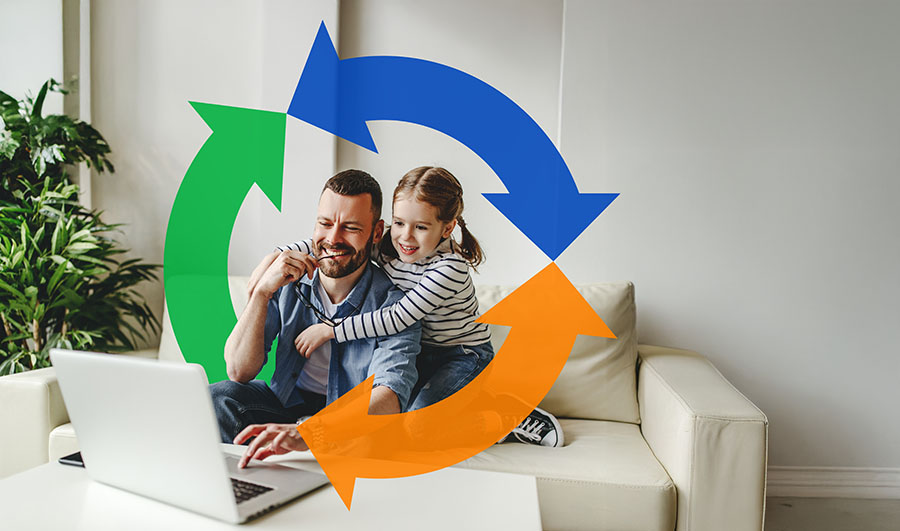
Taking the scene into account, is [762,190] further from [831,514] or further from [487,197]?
Result: [831,514]

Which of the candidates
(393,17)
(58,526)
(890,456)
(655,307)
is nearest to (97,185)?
(393,17)

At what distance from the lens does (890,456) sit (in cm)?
249

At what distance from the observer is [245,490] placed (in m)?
1.02

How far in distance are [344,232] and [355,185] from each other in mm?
101

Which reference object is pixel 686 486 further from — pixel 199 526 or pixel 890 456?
pixel 890 456

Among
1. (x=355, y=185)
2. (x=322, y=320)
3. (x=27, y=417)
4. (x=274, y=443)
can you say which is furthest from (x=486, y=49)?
(x=27, y=417)

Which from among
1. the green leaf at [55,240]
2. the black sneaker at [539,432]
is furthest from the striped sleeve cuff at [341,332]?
the green leaf at [55,240]

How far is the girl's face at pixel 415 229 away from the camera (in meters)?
1.32

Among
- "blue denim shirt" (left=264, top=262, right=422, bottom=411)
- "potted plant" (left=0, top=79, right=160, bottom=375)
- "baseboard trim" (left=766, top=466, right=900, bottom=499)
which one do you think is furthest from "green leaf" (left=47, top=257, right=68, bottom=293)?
"baseboard trim" (left=766, top=466, right=900, bottom=499)

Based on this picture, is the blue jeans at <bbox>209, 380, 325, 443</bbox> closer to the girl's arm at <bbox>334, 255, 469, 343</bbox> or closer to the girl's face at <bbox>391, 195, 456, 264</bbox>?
the girl's arm at <bbox>334, 255, 469, 343</bbox>

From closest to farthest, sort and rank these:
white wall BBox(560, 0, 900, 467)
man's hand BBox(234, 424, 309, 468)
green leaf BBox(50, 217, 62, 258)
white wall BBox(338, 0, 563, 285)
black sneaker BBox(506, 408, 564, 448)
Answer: man's hand BBox(234, 424, 309, 468) → black sneaker BBox(506, 408, 564, 448) → green leaf BBox(50, 217, 62, 258) → white wall BBox(560, 0, 900, 467) → white wall BBox(338, 0, 563, 285)

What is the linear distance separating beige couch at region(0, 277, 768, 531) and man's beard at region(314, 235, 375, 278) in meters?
0.67

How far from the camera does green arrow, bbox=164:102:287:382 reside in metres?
2.00

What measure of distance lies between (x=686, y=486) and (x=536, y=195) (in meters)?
1.24
